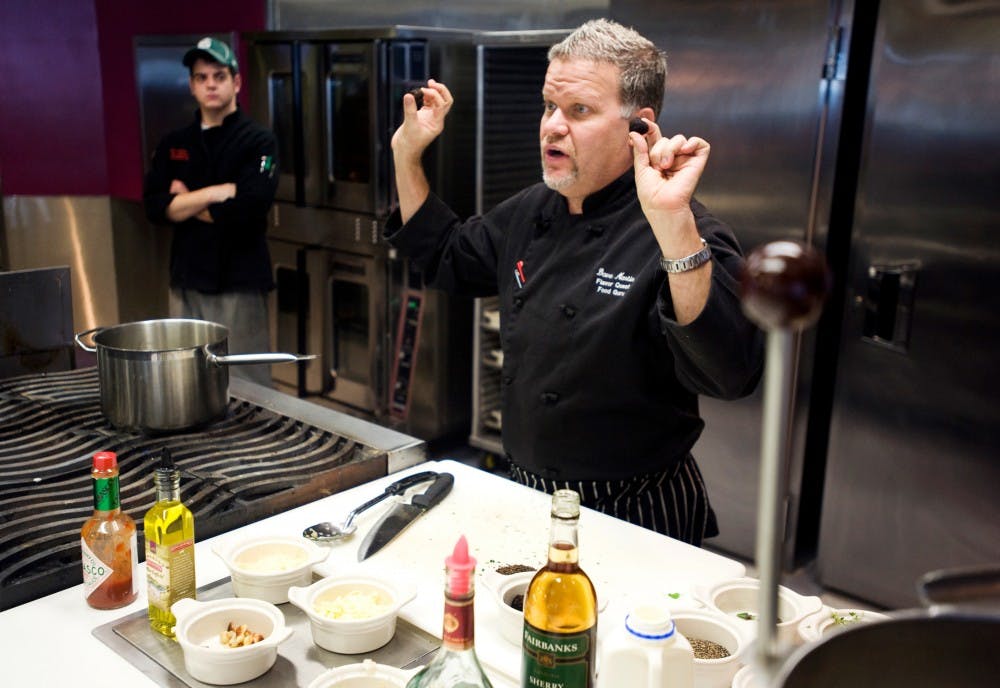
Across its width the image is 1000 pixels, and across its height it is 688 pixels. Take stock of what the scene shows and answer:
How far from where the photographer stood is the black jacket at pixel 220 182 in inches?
142

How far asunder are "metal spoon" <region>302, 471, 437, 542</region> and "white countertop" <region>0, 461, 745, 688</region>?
0.06 ft

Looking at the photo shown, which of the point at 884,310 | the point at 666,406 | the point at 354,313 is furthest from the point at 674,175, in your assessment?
the point at 354,313

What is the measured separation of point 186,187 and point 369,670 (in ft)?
9.76

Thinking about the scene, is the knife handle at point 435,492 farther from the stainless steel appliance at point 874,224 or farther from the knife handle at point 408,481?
the stainless steel appliance at point 874,224

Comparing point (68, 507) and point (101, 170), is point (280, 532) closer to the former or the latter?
point (68, 507)

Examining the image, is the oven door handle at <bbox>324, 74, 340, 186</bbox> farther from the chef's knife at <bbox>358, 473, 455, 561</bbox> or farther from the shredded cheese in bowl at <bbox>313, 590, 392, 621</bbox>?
the shredded cheese in bowl at <bbox>313, 590, 392, 621</bbox>

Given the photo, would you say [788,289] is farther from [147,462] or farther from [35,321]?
[35,321]

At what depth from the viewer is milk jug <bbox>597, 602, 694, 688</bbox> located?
0.96 meters

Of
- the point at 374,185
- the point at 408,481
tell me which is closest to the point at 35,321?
the point at 408,481

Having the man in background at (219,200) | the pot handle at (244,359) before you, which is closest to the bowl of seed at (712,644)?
the pot handle at (244,359)

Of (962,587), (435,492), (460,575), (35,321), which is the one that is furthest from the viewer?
(35,321)

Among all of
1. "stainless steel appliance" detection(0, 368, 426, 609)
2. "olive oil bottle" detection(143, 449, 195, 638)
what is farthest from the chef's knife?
"olive oil bottle" detection(143, 449, 195, 638)

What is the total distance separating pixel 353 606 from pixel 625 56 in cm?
122

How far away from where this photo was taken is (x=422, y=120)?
2.07m
